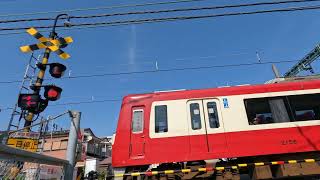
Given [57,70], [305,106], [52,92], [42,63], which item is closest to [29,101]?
[52,92]

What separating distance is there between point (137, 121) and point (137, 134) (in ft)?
1.53

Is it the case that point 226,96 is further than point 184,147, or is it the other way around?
point 226,96

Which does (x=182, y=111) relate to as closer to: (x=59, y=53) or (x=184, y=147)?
(x=184, y=147)

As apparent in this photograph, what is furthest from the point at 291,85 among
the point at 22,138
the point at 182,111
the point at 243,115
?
the point at 22,138

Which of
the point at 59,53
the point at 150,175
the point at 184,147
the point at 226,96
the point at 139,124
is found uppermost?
the point at 59,53

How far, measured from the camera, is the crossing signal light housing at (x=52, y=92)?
718 centimetres

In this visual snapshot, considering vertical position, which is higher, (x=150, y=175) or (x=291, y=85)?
(x=291, y=85)

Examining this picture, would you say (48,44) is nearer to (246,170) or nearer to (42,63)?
(42,63)

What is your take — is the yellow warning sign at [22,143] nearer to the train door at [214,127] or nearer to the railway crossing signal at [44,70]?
the railway crossing signal at [44,70]

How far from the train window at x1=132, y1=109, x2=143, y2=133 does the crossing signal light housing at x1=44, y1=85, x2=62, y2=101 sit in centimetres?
269

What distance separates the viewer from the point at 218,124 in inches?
340

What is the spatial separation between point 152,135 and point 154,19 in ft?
11.8

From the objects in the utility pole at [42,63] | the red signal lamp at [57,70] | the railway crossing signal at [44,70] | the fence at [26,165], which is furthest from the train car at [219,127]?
the fence at [26,165]

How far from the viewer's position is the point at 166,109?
9000mm
